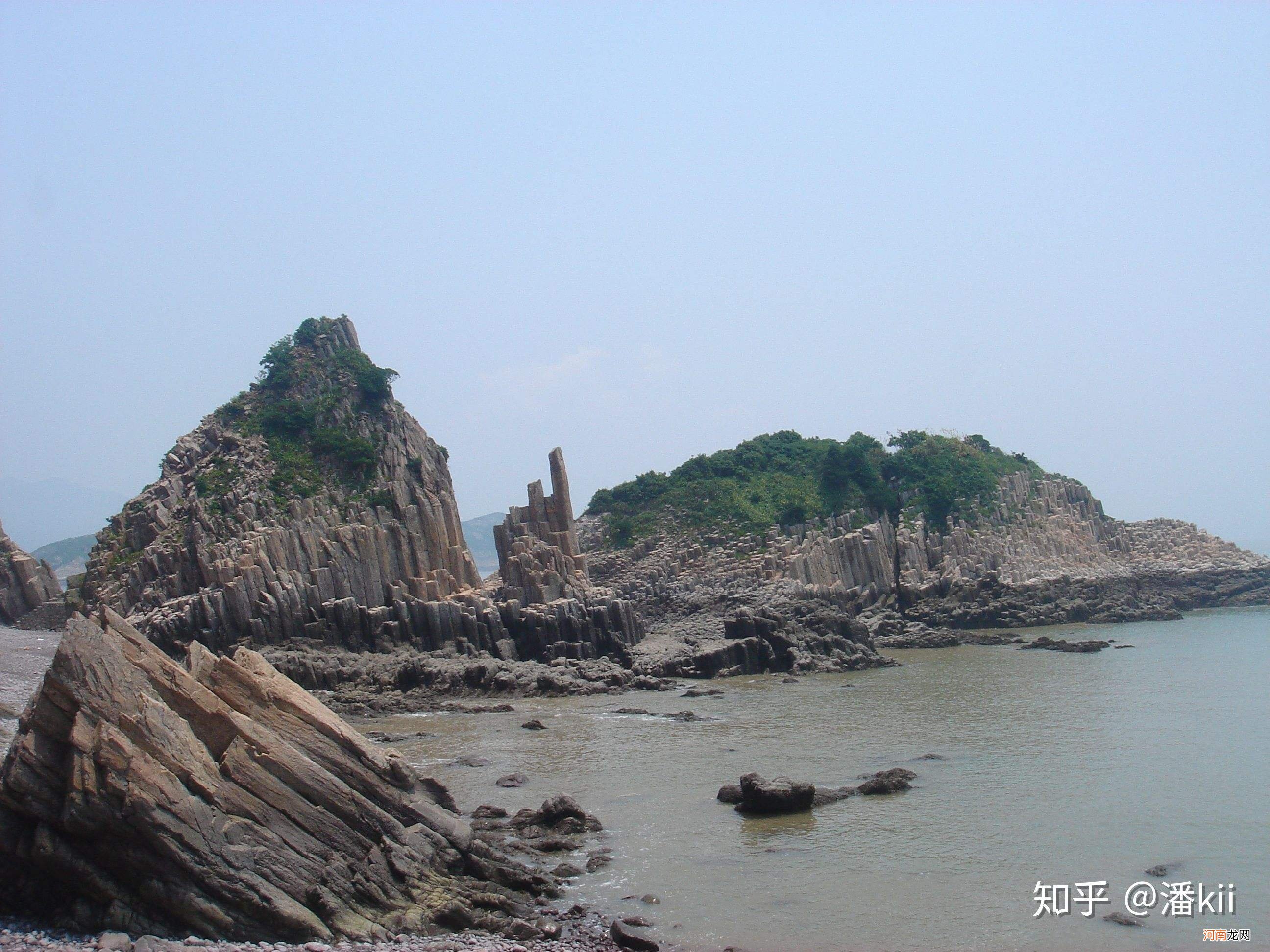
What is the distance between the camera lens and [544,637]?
1505 inches

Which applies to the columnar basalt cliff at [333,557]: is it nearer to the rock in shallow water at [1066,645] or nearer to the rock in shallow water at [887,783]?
the rock in shallow water at [887,783]

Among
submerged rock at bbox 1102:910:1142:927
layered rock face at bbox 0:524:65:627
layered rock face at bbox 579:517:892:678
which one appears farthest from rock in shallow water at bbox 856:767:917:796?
layered rock face at bbox 0:524:65:627

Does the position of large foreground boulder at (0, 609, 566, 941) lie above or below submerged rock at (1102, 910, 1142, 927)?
above

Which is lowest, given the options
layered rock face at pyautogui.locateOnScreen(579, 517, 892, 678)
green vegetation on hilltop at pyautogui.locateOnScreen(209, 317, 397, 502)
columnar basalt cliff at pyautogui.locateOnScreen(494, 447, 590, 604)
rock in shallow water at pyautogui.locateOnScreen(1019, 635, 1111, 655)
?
rock in shallow water at pyautogui.locateOnScreen(1019, 635, 1111, 655)

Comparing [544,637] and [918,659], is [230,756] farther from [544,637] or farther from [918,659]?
[918,659]

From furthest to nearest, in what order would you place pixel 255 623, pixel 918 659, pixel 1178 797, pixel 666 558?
pixel 666 558 → pixel 918 659 → pixel 255 623 → pixel 1178 797

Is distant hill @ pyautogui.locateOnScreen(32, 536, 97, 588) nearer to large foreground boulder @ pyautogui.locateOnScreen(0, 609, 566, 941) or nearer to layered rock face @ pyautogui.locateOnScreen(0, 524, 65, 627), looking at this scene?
layered rock face @ pyautogui.locateOnScreen(0, 524, 65, 627)

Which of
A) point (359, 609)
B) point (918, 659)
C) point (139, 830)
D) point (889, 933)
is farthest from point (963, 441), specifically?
point (139, 830)

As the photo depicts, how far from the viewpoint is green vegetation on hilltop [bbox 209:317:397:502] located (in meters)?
43.5

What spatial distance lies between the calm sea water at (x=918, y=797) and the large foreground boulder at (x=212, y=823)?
2.45m

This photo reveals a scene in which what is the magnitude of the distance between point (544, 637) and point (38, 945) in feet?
89.3

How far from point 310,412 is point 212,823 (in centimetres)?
3652

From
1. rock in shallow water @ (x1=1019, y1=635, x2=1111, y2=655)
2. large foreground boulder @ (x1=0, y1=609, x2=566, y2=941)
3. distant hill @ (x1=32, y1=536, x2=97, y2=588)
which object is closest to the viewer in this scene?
large foreground boulder @ (x1=0, y1=609, x2=566, y2=941)

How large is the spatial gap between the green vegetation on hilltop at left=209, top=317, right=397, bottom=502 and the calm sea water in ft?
56.1
